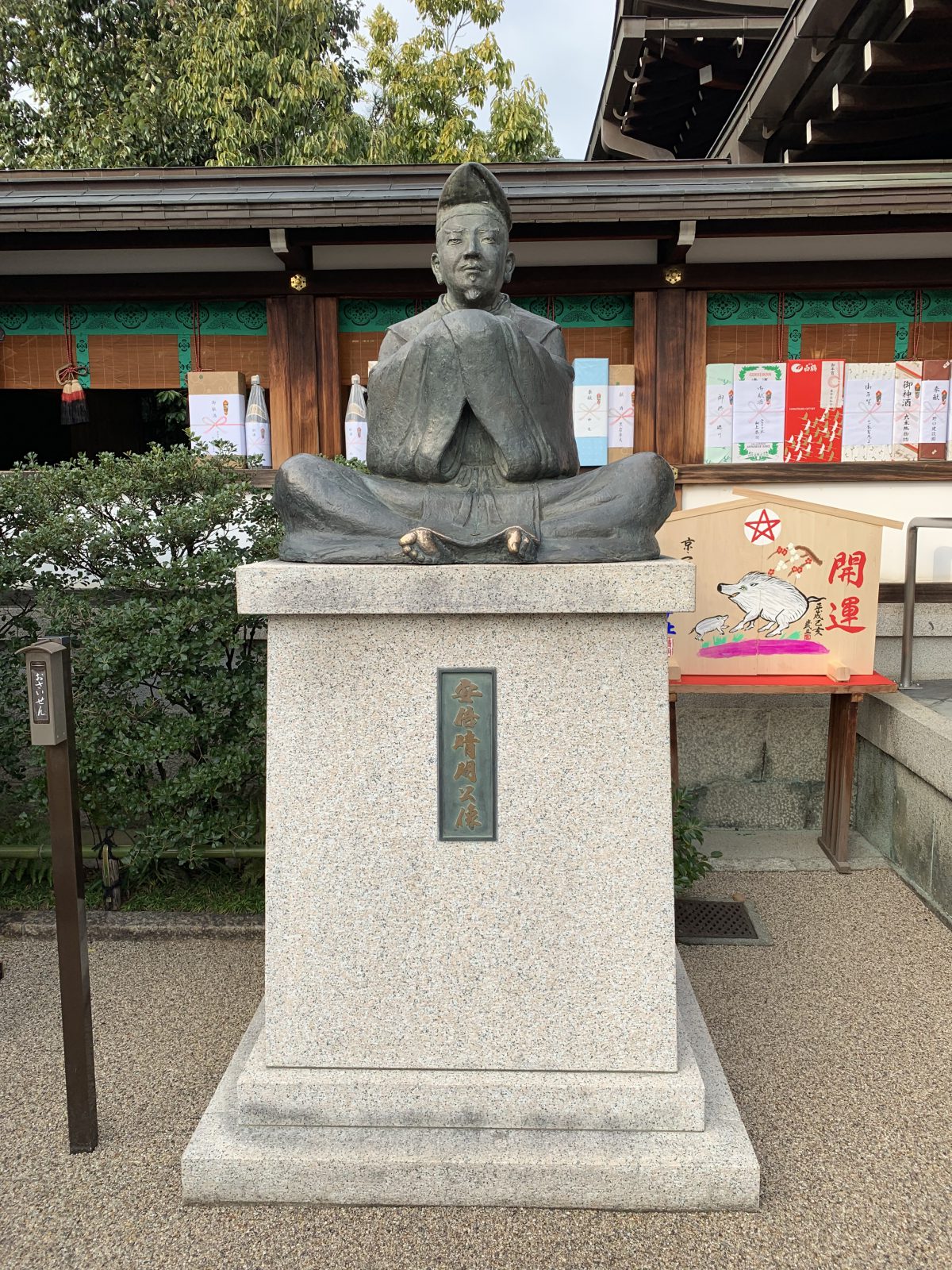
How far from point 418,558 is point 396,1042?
1292 mm

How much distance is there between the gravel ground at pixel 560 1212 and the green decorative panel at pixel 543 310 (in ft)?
13.1

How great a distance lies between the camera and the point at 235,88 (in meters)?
12.0

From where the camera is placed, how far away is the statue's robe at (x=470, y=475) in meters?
2.37

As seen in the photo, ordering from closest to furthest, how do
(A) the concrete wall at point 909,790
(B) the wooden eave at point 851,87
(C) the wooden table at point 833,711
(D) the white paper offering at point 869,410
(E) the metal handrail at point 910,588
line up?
(A) the concrete wall at point 909,790 → (C) the wooden table at point 833,711 → (E) the metal handrail at point 910,588 → (B) the wooden eave at point 851,87 → (D) the white paper offering at point 869,410

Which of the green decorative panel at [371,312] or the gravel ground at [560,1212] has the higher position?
the green decorative panel at [371,312]

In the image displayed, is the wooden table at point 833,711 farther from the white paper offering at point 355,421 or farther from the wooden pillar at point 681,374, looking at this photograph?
the white paper offering at point 355,421

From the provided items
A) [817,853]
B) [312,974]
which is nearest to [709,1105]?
[312,974]

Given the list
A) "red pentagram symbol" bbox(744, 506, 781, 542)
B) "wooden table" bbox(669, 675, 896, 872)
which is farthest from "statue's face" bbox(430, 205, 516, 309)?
"wooden table" bbox(669, 675, 896, 872)

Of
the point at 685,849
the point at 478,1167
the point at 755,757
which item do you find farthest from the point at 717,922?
the point at 478,1167

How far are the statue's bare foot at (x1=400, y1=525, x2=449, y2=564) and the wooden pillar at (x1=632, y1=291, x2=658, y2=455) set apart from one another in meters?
4.00

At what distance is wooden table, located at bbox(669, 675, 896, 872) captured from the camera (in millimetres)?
4469

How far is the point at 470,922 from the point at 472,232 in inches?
75.9

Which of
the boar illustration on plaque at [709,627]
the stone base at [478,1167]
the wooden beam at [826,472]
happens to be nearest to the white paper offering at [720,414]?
the wooden beam at [826,472]

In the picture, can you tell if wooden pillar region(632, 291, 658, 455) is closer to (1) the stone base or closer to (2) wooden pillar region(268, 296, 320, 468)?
(2) wooden pillar region(268, 296, 320, 468)
